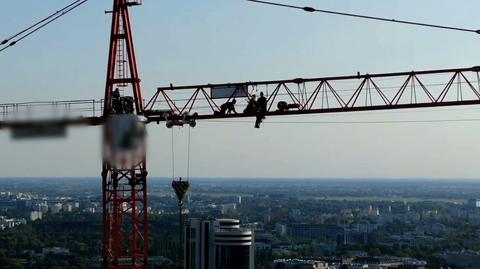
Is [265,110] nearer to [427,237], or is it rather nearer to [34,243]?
[34,243]

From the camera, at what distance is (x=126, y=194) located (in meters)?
19.2

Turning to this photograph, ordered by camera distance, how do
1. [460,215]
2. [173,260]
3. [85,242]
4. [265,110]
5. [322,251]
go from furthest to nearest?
[460,215] → [322,251] → [85,242] → [173,260] → [265,110]

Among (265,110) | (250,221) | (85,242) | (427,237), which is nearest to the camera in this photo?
(265,110)

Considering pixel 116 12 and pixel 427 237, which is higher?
pixel 116 12

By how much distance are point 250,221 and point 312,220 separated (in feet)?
30.4

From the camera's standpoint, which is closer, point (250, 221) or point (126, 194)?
point (126, 194)

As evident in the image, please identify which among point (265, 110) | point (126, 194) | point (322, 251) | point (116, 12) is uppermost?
point (116, 12)

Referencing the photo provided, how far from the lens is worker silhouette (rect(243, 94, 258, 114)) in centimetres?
1812

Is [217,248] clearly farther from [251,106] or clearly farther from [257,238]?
[257,238]

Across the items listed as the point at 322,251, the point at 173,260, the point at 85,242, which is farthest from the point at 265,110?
the point at 322,251

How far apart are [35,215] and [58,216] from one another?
4383 mm

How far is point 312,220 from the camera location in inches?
4144

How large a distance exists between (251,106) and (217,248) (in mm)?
23810

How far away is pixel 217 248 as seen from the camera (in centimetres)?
4116
